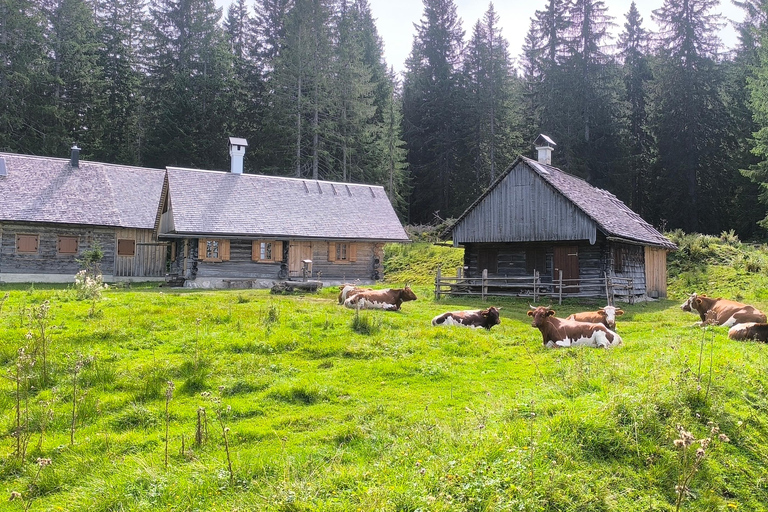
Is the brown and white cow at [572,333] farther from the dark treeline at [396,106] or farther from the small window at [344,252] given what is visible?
the dark treeline at [396,106]

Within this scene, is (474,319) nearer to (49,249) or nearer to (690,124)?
(49,249)

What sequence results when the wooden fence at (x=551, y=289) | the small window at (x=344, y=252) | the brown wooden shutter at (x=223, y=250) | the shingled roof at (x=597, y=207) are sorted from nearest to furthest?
1. the wooden fence at (x=551, y=289)
2. the shingled roof at (x=597, y=207)
3. the brown wooden shutter at (x=223, y=250)
4. the small window at (x=344, y=252)

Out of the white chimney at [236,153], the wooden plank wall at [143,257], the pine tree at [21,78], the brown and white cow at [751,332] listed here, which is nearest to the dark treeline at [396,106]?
the pine tree at [21,78]

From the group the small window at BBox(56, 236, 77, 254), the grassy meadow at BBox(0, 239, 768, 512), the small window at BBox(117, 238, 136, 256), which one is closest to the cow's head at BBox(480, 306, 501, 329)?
the grassy meadow at BBox(0, 239, 768, 512)

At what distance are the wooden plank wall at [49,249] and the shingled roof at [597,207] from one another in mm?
18887

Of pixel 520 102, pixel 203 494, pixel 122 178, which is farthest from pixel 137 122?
pixel 203 494

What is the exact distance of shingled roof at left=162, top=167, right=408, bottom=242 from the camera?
28.5 m

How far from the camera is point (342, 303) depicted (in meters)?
19.7

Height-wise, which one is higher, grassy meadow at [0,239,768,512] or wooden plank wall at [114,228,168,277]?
wooden plank wall at [114,228,168,277]

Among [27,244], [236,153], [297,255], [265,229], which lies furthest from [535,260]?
[27,244]

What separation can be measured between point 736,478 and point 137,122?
51620 mm

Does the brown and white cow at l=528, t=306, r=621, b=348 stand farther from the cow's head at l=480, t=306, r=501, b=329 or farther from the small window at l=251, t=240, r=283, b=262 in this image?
the small window at l=251, t=240, r=283, b=262

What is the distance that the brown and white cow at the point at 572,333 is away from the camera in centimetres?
1226

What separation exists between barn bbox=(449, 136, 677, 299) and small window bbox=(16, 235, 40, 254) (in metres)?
20.8
